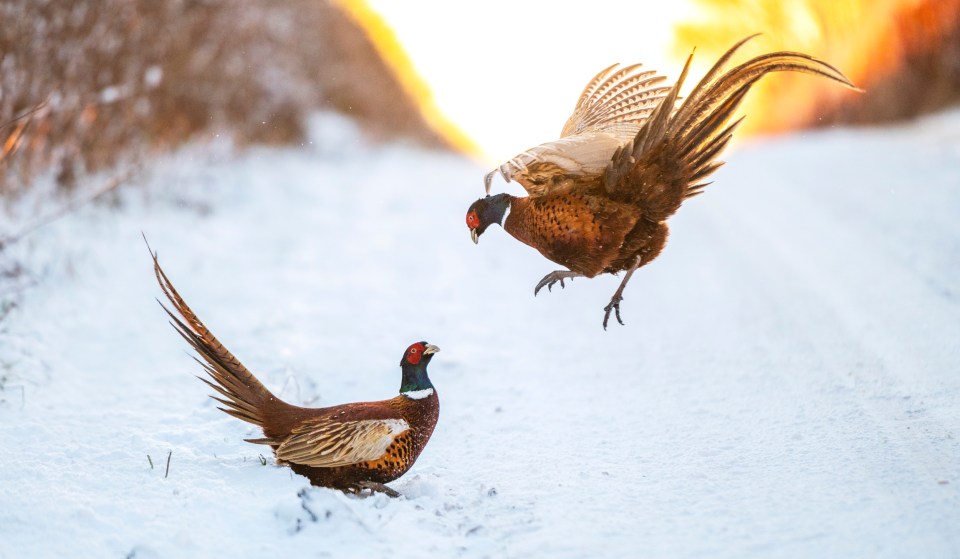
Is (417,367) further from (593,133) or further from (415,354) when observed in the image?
(593,133)

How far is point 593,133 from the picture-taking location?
156 inches

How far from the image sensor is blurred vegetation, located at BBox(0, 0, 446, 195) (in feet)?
20.6

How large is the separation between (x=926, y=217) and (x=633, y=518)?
5321mm

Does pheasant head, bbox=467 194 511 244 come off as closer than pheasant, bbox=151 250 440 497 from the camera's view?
No

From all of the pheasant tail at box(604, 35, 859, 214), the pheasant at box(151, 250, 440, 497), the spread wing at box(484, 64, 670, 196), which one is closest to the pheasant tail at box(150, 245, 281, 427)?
the pheasant at box(151, 250, 440, 497)

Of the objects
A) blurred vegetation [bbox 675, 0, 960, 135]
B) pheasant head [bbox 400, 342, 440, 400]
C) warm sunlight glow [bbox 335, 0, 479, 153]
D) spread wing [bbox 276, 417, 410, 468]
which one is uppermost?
warm sunlight glow [bbox 335, 0, 479, 153]

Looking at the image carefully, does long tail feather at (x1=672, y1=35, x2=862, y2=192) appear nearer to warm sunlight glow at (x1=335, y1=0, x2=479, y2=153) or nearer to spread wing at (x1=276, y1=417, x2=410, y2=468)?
spread wing at (x1=276, y1=417, x2=410, y2=468)

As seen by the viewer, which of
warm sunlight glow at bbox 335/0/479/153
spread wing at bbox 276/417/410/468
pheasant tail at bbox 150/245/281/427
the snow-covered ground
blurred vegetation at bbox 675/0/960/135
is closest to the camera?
the snow-covered ground

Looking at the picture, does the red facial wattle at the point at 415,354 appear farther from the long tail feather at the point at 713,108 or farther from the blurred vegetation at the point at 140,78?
the blurred vegetation at the point at 140,78

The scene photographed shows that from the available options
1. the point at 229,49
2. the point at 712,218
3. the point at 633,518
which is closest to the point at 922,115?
the point at 712,218

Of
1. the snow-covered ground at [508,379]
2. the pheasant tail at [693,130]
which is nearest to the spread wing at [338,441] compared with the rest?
the snow-covered ground at [508,379]

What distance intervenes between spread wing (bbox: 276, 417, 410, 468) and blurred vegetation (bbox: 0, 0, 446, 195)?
1771 millimetres

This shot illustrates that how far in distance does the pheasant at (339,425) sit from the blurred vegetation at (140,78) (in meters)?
1.38

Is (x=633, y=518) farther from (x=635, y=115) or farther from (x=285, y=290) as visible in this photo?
(x=285, y=290)
